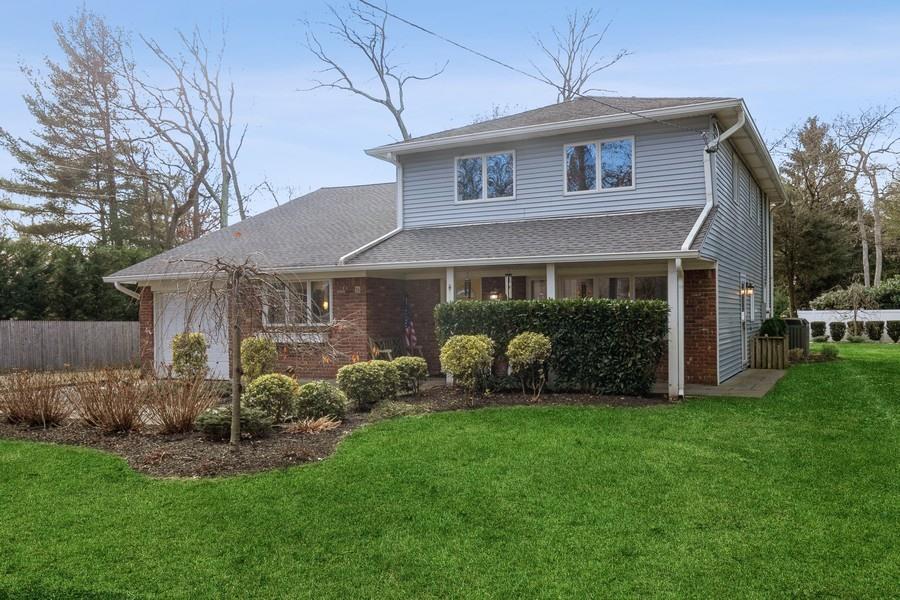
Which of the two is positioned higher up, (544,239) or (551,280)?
(544,239)

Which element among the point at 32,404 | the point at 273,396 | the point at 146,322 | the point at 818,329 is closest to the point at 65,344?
the point at 146,322

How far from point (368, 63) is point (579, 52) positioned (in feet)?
28.0

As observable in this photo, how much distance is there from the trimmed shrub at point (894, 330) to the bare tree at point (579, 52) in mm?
14418

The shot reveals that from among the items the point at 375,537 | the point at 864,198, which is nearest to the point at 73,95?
the point at 375,537

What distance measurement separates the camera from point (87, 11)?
81.7ft

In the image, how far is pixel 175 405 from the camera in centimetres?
745

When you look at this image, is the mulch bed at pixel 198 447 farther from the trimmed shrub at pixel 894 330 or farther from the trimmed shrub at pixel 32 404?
the trimmed shrub at pixel 894 330

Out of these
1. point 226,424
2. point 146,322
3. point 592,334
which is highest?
point 146,322

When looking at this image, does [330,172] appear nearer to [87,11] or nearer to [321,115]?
[321,115]

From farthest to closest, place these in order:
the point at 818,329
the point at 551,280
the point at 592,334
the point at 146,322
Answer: the point at 818,329 < the point at 146,322 < the point at 551,280 < the point at 592,334

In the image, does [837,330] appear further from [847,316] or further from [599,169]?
[599,169]

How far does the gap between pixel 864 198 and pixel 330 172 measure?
1120 inches

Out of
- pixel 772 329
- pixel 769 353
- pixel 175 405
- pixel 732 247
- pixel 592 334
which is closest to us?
pixel 175 405

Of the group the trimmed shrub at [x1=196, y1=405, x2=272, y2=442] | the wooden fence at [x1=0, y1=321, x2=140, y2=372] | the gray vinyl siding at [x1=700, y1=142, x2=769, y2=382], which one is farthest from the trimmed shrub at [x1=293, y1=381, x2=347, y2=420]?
the wooden fence at [x1=0, y1=321, x2=140, y2=372]
